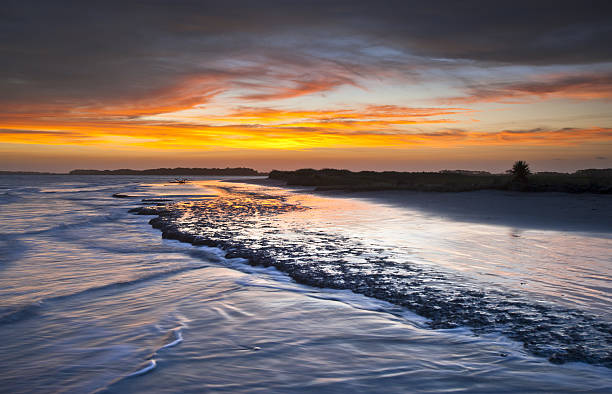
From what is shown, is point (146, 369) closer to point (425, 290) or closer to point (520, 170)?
point (425, 290)

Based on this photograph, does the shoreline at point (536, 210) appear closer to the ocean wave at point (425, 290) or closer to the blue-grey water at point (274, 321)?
the blue-grey water at point (274, 321)

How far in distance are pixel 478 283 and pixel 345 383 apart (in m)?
3.64

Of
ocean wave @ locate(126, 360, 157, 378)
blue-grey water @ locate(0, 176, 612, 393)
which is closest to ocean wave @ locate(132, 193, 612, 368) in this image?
blue-grey water @ locate(0, 176, 612, 393)

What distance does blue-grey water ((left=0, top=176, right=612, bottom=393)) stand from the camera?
12.0ft

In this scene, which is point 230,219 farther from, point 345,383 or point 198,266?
point 345,383

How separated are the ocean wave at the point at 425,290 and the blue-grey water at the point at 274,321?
0.09 metres

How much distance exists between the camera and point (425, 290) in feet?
19.7

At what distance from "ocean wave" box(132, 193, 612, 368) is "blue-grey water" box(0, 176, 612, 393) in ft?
0.29

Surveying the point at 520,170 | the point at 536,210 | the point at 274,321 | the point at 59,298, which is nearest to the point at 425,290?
the point at 274,321

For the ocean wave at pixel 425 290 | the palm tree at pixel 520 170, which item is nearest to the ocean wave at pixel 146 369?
the ocean wave at pixel 425 290

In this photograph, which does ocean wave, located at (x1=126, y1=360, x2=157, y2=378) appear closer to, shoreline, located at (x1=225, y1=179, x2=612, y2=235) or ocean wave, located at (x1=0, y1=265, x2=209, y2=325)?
ocean wave, located at (x1=0, y1=265, x2=209, y2=325)

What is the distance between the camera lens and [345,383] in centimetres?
357

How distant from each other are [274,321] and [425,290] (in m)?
2.37

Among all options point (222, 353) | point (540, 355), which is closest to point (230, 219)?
point (222, 353)
